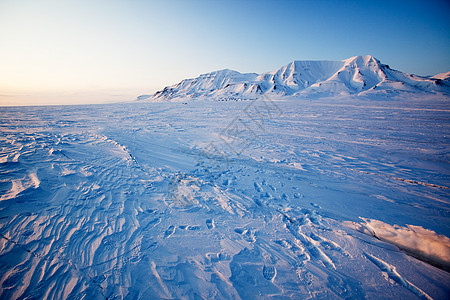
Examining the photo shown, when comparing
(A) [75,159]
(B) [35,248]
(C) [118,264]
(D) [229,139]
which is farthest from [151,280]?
(D) [229,139]

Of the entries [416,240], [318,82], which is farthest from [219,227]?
[318,82]

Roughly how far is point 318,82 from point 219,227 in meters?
90.3

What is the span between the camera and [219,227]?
2.85 meters

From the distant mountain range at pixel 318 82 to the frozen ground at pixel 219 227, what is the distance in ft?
177

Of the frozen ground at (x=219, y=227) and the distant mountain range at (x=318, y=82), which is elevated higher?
the distant mountain range at (x=318, y=82)

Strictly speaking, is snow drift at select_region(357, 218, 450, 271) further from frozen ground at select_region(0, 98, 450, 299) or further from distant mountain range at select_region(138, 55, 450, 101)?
A: distant mountain range at select_region(138, 55, 450, 101)

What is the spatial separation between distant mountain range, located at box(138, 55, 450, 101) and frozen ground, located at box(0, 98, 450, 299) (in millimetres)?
53822

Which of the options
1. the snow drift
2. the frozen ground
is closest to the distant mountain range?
the frozen ground

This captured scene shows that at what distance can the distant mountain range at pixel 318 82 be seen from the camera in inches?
2124

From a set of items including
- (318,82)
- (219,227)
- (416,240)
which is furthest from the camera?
(318,82)

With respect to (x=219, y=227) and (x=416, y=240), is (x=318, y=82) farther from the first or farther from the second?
(x=219, y=227)

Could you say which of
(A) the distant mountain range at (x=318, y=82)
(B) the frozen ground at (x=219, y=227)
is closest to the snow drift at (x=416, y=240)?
(B) the frozen ground at (x=219, y=227)

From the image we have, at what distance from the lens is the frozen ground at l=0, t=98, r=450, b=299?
1.97 m

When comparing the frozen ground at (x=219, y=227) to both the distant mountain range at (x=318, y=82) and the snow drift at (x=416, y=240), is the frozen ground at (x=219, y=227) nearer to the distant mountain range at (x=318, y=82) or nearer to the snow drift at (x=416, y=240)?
the snow drift at (x=416, y=240)
